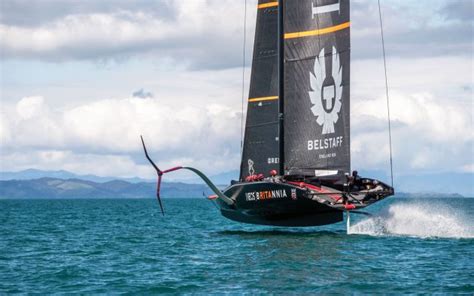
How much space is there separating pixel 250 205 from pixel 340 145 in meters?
4.28

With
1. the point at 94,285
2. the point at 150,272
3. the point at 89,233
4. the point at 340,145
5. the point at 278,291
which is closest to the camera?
the point at 278,291

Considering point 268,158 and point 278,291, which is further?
point 268,158

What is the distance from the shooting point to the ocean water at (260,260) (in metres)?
22.8

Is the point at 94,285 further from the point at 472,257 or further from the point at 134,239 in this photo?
the point at 134,239

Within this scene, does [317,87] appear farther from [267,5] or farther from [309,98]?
[267,5]

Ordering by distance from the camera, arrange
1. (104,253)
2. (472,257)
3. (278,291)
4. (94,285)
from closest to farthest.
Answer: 1. (278,291)
2. (94,285)
3. (472,257)
4. (104,253)

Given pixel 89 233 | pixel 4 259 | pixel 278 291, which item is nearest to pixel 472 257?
pixel 278 291

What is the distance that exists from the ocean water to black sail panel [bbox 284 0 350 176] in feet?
10.6

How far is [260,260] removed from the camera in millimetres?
27688

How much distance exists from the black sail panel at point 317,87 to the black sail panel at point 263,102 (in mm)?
802

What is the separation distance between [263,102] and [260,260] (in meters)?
10.3

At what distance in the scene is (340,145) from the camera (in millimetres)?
34625

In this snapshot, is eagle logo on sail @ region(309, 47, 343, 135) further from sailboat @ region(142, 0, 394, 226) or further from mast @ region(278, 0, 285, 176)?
mast @ region(278, 0, 285, 176)

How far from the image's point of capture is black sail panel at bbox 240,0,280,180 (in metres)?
36.0
